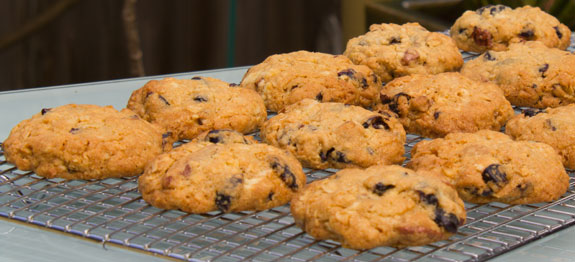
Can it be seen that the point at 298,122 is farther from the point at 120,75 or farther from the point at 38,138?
the point at 120,75

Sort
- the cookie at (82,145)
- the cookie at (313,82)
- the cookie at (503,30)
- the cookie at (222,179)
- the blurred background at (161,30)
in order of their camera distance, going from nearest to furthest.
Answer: the cookie at (222,179) < the cookie at (82,145) < the cookie at (313,82) < the cookie at (503,30) < the blurred background at (161,30)

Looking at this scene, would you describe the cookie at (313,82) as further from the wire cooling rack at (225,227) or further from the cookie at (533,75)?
the wire cooling rack at (225,227)

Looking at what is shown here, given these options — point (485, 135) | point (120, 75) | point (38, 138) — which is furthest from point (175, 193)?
point (120, 75)

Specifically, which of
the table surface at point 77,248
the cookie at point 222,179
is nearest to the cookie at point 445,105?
the cookie at point 222,179

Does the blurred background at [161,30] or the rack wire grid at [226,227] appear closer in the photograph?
the rack wire grid at [226,227]

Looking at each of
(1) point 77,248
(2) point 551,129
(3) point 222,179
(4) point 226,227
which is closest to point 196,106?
(3) point 222,179

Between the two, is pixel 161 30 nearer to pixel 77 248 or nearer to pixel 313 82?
pixel 313 82
